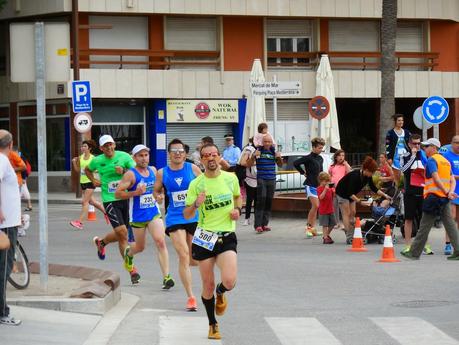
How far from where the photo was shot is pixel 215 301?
11484 millimetres

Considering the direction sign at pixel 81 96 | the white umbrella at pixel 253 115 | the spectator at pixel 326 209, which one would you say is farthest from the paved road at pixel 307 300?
the white umbrella at pixel 253 115

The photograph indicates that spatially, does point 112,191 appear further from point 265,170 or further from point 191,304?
point 265,170

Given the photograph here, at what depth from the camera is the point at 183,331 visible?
11500 millimetres

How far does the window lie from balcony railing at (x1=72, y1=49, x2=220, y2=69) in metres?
2.30

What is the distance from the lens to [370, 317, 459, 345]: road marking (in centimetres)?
1062

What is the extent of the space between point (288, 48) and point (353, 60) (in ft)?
8.69

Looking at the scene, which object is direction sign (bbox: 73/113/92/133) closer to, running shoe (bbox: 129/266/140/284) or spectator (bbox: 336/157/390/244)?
spectator (bbox: 336/157/390/244)

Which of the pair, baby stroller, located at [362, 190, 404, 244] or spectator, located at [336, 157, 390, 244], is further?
spectator, located at [336, 157, 390, 244]

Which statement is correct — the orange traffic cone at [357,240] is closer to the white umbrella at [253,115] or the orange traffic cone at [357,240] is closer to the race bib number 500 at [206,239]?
the race bib number 500 at [206,239]

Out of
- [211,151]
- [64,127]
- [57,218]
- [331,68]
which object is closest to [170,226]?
[211,151]

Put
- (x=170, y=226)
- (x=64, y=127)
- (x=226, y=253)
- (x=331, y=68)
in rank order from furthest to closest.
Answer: (x=331, y=68), (x=64, y=127), (x=170, y=226), (x=226, y=253)

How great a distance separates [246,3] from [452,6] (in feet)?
28.5

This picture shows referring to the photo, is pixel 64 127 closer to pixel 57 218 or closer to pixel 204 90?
pixel 204 90

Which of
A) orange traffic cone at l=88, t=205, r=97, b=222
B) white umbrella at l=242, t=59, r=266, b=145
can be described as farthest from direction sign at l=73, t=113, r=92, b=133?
orange traffic cone at l=88, t=205, r=97, b=222
